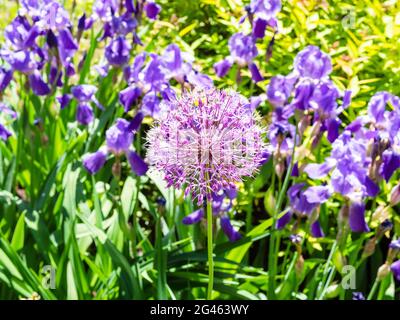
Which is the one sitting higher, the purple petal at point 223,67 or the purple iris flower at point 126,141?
the purple petal at point 223,67

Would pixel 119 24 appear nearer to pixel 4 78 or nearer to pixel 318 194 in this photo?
pixel 4 78

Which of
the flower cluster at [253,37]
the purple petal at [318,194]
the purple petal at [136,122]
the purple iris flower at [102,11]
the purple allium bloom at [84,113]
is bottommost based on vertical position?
the purple petal at [318,194]

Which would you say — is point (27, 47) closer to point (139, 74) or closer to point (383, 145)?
point (139, 74)

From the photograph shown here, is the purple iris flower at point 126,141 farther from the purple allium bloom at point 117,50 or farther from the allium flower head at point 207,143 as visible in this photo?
the allium flower head at point 207,143

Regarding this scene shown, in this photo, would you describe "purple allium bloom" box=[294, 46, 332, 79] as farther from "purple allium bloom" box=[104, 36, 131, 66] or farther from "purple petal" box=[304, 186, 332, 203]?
"purple allium bloom" box=[104, 36, 131, 66]

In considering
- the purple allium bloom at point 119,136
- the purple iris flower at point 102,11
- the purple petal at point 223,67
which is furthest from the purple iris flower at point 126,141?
the purple iris flower at point 102,11
